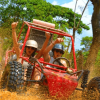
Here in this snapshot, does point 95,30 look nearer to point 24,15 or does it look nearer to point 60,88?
point 60,88

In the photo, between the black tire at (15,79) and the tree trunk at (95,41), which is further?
the tree trunk at (95,41)

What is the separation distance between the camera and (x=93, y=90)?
11.8 feet

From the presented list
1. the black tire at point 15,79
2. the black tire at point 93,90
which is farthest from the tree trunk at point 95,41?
the black tire at point 15,79

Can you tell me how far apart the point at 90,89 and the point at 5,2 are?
1290 centimetres

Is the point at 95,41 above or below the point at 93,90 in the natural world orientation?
above

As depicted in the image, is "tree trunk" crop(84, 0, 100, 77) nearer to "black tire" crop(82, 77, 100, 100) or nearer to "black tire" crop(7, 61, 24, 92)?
"black tire" crop(82, 77, 100, 100)

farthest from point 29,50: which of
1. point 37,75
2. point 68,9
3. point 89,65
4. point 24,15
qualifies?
point 68,9

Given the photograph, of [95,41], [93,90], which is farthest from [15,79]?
[95,41]

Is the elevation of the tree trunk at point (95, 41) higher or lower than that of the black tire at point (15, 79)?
higher

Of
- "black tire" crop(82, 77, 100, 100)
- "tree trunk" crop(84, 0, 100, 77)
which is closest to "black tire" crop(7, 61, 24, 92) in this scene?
"black tire" crop(82, 77, 100, 100)

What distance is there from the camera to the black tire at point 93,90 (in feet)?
11.0

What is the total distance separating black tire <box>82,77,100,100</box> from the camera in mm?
3344

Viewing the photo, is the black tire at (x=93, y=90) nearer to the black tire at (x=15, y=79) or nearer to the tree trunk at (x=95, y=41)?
the black tire at (x=15, y=79)

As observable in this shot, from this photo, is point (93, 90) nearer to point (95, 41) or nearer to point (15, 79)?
point (15, 79)
